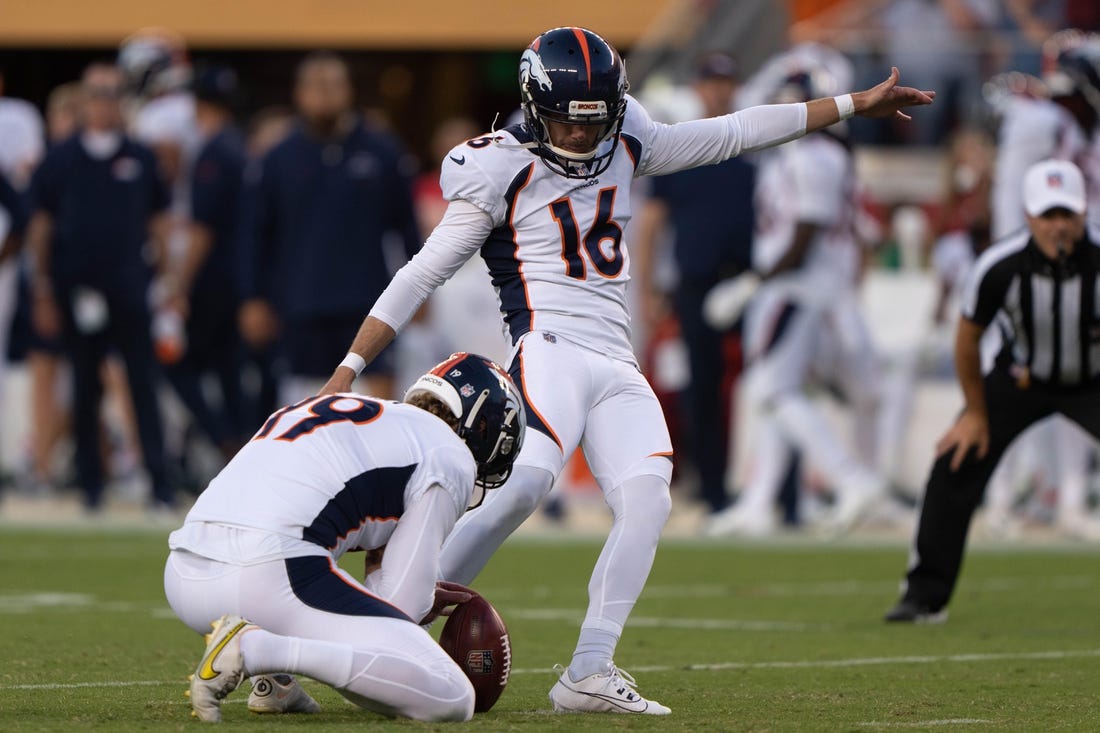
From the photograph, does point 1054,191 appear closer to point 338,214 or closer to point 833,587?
point 833,587

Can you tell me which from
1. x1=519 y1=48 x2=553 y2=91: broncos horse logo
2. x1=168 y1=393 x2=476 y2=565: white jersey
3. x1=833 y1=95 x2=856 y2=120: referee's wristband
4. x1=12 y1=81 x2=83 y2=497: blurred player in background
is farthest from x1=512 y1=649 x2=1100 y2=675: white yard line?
x1=12 y1=81 x2=83 y2=497: blurred player in background

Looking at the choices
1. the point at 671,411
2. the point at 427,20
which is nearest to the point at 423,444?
the point at 671,411

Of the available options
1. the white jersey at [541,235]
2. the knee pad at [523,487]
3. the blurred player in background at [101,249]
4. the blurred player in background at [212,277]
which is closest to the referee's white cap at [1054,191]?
the white jersey at [541,235]

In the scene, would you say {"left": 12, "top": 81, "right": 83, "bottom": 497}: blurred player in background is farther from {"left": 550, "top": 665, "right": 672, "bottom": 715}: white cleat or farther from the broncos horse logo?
{"left": 550, "top": 665, "right": 672, "bottom": 715}: white cleat

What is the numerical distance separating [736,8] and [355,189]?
7089 mm

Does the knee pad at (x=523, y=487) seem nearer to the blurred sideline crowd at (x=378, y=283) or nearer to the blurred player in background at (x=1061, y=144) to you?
the blurred sideline crowd at (x=378, y=283)

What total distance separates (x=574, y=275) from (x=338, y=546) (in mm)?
1268

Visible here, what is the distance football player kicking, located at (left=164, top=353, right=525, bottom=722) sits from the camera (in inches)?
201

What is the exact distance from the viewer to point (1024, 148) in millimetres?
11625

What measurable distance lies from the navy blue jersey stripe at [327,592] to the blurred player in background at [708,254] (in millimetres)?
7756

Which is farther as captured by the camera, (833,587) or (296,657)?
(833,587)

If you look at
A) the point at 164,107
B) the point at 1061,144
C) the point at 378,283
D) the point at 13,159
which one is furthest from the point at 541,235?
the point at 13,159

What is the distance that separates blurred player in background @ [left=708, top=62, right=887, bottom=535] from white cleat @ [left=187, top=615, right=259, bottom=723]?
7.17 meters

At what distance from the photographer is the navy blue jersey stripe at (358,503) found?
518 cm
